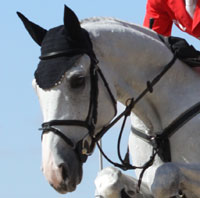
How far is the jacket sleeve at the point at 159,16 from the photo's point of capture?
420 inches

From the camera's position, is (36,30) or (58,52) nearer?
(58,52)

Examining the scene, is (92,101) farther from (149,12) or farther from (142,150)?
(149,12)

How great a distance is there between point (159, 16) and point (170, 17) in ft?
0.48

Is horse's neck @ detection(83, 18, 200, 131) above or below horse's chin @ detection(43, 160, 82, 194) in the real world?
above

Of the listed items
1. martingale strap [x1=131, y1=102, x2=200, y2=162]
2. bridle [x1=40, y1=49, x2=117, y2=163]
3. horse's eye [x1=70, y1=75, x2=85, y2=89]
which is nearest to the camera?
bridle [x1=40, y1=49, x2=117, y2=163]

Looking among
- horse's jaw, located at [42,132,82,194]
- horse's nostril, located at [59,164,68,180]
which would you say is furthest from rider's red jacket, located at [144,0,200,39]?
horse's nostril, located at [59,164,68,180]

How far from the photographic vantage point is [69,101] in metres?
8.30

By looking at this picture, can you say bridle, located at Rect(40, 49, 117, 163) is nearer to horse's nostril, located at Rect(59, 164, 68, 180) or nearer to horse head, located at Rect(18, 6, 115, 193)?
horse head, located at Rect(18, 6, 115, 193)

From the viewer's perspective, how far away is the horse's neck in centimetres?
897

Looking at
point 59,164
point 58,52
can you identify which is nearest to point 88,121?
point 59,164

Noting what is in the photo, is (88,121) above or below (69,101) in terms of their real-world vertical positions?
below

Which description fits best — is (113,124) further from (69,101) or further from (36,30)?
(36,30)

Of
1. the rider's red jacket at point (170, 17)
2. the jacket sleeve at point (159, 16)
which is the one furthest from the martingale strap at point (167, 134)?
the jacket sleeve at point (159, 16)

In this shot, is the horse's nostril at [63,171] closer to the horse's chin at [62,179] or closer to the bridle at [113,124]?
the horse's chin at [62,179]
